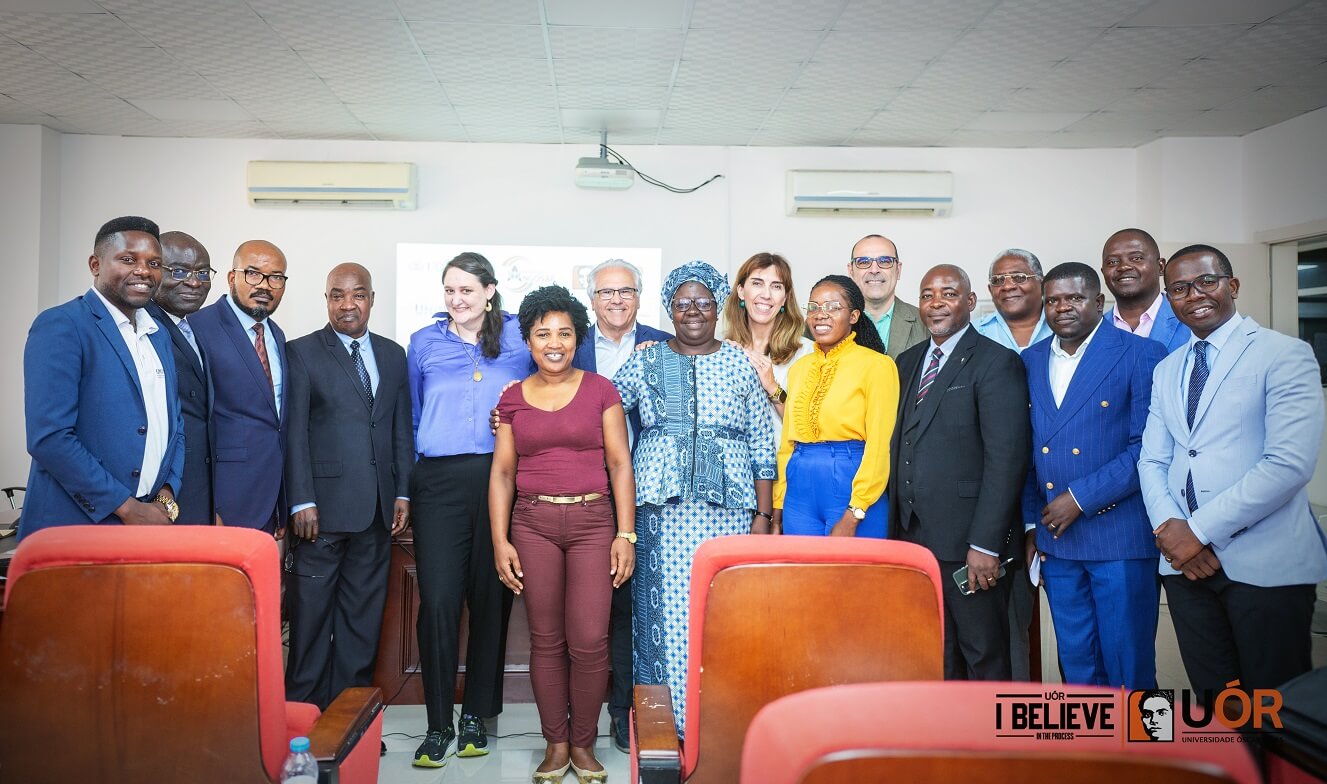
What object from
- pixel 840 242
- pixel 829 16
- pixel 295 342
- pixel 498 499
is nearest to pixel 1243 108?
pixel 840 242

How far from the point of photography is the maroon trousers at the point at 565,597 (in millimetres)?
2637

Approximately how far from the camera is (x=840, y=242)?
618 cm

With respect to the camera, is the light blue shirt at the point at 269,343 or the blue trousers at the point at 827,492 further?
the light blue shirt at the point at 269,343

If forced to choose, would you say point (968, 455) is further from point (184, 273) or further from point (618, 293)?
point (184, 273)

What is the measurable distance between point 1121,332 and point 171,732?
2.93 m

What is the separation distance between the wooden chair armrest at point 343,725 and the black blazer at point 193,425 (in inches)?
52.8

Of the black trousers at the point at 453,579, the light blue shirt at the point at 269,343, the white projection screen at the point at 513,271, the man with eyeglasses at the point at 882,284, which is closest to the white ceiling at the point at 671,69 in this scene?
the white projection screen at the point at 513,271

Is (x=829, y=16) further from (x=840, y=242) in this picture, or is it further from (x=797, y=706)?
(x=797, y=706)

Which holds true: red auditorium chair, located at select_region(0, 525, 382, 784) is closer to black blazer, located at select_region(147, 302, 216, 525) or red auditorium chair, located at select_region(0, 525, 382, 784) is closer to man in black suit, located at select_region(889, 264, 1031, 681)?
black blazer, located at select_region(147, 302, 216, 525)

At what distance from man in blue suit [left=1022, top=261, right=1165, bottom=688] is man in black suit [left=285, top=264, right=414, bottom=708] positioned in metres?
2.42

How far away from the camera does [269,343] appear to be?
3.00m

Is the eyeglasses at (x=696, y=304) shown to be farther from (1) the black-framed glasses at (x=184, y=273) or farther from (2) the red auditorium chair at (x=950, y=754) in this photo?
(2) the red auditorium chair at (x=950, y=754)

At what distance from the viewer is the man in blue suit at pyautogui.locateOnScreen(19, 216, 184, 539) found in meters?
2.26

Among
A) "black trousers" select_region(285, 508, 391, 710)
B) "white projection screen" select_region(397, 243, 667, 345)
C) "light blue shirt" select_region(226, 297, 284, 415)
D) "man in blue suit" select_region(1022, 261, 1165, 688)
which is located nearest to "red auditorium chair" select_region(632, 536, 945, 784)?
"man in blue suit" select_region(1022, 261, 1165, 688)
